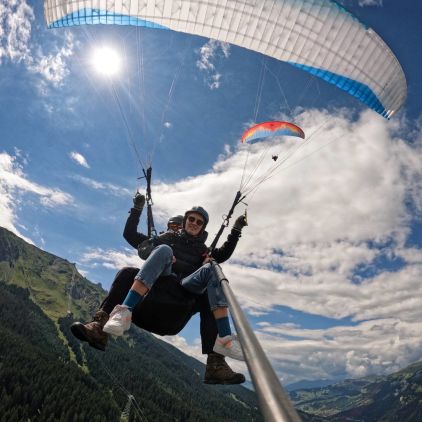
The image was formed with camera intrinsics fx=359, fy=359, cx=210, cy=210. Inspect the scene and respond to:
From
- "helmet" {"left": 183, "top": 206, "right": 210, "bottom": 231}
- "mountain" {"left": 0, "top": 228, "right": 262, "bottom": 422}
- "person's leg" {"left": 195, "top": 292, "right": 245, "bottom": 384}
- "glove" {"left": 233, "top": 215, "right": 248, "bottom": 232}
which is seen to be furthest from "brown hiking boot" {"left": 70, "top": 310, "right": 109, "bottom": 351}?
"mountain" {"left": 0, "top": 228, "right": 262, "bottom": 422}

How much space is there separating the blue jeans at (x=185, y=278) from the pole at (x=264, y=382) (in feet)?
10.2

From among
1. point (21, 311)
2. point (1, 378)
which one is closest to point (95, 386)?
point (1, 378)

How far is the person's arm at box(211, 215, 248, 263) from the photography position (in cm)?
755

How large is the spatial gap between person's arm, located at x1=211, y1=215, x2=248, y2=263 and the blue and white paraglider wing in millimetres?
5993

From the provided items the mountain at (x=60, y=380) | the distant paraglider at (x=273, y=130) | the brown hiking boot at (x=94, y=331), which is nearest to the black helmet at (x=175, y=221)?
the brown hiking boot at (x=94, y=331)

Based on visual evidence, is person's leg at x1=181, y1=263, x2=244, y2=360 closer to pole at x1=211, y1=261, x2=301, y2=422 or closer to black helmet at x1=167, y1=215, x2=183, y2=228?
black helmet at x1=167, y1=215, x2=183, y2=228

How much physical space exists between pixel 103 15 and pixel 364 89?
835 cm

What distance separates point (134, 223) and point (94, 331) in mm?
2338

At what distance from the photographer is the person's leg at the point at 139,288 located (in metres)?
5.11

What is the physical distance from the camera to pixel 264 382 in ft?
5.88

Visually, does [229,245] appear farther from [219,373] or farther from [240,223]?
[219,373]

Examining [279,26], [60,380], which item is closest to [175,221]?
[279,26]

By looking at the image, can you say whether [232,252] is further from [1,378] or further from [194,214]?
[1,378]

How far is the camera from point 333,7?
31.6 ft
